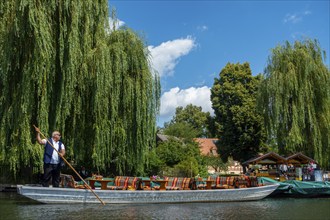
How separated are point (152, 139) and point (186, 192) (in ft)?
15.4

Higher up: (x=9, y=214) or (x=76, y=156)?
(x=76, y=156)

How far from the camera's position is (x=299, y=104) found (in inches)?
926

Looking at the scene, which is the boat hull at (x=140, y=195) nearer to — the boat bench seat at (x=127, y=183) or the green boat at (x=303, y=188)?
the boat bench seat at (x=127, y=183)

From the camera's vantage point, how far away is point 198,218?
32.5ft

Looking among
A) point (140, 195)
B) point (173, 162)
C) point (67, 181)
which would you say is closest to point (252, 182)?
point (140, 195)

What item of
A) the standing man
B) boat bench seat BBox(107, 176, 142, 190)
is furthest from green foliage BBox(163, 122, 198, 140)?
the standing man

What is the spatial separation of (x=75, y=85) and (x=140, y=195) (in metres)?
5.14

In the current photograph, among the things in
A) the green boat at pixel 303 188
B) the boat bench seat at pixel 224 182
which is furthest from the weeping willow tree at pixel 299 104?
the boat bench seat at pixel 224 182

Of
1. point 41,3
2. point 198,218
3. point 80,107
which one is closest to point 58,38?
point 41,3

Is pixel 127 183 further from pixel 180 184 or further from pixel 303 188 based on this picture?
pixel 303 188

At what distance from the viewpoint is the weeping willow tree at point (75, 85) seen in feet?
44.8

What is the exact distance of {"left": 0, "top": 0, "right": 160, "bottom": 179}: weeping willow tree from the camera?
44.8 feet

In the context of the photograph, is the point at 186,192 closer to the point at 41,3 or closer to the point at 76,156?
the point at 76,156

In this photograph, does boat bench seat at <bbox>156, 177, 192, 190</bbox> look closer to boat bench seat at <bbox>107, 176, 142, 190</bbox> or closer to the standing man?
boat bench seat at <bbox>107, 176, 142, 190</bbox>
